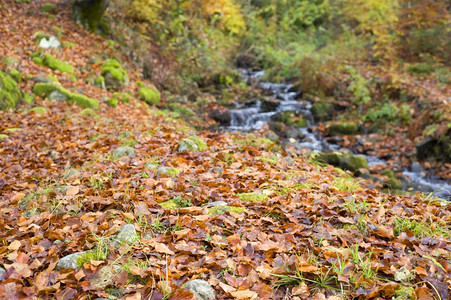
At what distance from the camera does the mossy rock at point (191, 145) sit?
4.84m

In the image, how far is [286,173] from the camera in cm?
417

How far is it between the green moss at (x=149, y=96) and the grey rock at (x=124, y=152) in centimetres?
615

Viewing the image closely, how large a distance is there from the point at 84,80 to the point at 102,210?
24.8 ft

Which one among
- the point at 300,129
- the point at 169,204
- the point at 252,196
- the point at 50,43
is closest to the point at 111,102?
Answer: the point at 50,43

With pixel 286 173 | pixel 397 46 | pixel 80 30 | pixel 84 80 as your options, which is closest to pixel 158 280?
pixel 286 173

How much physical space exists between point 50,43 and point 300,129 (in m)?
8.24

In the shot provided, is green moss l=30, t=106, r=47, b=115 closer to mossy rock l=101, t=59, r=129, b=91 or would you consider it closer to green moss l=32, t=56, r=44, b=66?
green moss l=32, t=56, r=44, b=66

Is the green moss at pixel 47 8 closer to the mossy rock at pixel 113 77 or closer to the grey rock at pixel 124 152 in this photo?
the mossy rock at pixel 113 77

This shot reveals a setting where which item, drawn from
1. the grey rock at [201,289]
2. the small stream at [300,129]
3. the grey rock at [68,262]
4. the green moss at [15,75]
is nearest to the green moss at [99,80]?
the green moss at [15,75]

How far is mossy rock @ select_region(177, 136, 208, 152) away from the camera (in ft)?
15.9

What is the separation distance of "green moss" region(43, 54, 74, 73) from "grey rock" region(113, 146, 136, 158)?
19.7 feet

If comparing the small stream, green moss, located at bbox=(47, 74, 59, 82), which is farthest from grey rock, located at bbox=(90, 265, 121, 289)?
green moss, located at bbox=(47, 74, 59, 82)

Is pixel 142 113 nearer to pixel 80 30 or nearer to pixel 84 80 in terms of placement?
pixel 84 80

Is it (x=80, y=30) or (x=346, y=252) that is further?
(x=80, y=30)
